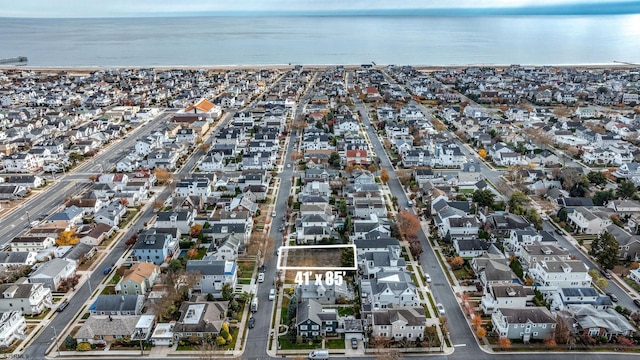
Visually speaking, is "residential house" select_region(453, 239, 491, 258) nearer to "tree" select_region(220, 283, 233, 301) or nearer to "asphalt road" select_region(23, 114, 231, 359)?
"tree" select_region(220, 283, 233, 301)

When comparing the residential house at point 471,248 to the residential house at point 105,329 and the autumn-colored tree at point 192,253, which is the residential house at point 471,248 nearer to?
the autumn-colored tree at point 192,253

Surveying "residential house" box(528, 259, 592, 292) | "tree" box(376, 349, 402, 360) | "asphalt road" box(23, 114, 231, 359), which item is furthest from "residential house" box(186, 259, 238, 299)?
"residential house" box(528, 259, 592, 292)

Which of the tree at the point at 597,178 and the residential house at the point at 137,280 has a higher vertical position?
the tree at the point at 597,178

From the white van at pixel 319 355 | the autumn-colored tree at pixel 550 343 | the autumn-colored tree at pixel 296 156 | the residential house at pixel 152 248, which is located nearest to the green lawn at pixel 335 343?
the white van at pixel 319 355

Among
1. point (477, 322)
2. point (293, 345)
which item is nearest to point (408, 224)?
point (477, 322)

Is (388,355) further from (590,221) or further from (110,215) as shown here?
(110,215)

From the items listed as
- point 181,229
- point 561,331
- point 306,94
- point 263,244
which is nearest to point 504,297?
point 561,331
